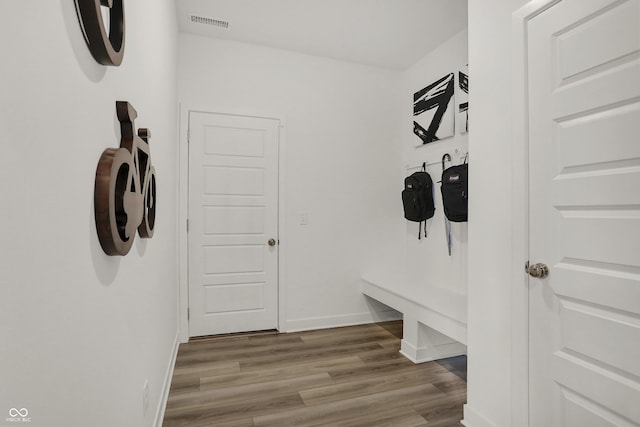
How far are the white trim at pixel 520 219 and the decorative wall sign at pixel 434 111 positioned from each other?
152cm

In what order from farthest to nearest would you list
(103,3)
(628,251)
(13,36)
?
1. (628,251)
2. (103,3)
3. (13,36)

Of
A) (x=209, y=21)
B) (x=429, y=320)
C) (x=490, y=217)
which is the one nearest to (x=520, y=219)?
(x=490, y=217)

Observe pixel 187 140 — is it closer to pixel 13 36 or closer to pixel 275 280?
pixel 275 280

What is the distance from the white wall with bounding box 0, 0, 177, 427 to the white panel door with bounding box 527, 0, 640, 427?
5.62 ft

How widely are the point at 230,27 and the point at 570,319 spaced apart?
3.29 m

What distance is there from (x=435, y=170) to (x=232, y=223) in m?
2.07

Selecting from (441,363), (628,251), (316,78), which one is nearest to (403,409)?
(441,363)

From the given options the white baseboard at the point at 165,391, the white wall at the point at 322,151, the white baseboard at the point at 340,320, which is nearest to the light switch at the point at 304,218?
the white wall at the point at 322,151

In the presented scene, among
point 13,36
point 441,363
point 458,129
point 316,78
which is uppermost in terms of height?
point 316,78

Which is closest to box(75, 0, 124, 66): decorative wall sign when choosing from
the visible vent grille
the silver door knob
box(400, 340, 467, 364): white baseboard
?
the silver door knob

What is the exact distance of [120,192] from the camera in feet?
3.37

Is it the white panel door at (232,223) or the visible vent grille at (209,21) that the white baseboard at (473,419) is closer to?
the white panel door at (232,223)

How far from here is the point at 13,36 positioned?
0.51 meters

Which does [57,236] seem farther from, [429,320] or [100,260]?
[429,320]
